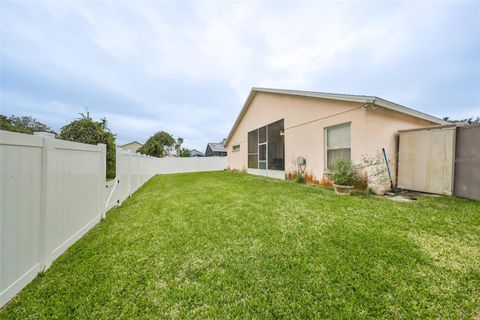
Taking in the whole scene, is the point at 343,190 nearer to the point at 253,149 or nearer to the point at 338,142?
the point at 338,142

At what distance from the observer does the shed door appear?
12.6ft

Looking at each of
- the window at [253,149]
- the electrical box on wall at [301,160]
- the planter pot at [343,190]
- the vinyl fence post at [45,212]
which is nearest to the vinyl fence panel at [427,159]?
the planter pot at [343,190]

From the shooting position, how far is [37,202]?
166cm

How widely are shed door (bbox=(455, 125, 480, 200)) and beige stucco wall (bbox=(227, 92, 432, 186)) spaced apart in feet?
4.30

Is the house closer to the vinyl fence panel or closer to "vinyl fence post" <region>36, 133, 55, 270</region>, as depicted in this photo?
the vinyl fence panel

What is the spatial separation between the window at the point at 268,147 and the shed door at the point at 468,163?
17.2ft

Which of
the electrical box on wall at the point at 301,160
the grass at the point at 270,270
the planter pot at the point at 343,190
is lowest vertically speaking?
the grass at the point at 270,270

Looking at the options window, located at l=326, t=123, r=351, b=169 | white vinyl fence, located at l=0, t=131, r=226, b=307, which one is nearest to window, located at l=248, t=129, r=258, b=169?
window, located at l=326, t=123, r=351, b=169

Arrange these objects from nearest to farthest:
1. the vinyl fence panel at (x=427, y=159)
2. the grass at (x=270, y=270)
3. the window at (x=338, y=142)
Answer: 1. the grass at (x=270, y=270)
2. the vinyl fence panel at (x=427, y=159)
3. the window at (x=338, y=142)

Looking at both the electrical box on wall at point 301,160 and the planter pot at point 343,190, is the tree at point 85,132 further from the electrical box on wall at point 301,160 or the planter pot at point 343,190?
the planter pot at point 343,190

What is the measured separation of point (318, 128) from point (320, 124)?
154mm

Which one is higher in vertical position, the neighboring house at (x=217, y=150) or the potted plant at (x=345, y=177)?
the neighboring house at (x=217, y=150)

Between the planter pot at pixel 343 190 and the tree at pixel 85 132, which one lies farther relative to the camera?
the tree at pixel 85 132

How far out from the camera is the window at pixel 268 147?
8.73 metres
